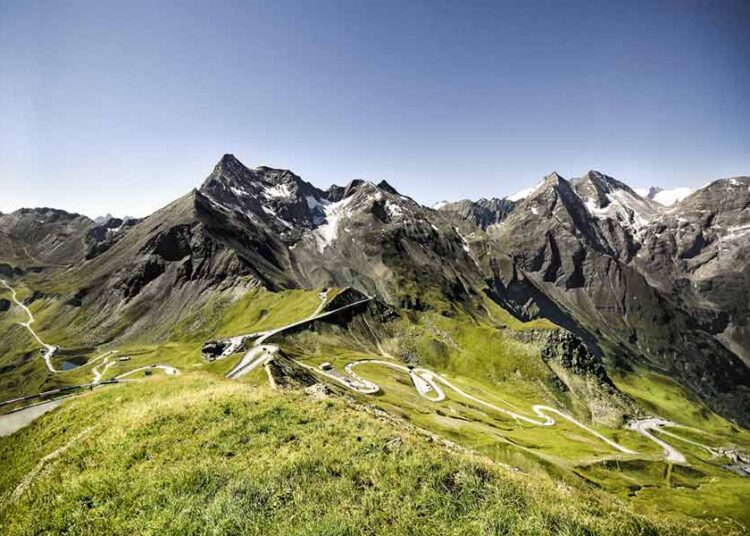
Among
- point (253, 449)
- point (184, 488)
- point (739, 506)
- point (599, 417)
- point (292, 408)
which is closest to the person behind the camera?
point (184, 488)

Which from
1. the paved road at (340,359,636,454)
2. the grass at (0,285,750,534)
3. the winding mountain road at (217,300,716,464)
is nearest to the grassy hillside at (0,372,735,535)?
the grass at (0,285,750,534)

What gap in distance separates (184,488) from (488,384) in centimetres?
18331

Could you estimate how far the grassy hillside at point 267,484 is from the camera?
44.1 ft

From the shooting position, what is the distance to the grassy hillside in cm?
1343

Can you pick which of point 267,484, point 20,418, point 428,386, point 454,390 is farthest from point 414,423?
point 454,390

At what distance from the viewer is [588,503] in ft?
52.5

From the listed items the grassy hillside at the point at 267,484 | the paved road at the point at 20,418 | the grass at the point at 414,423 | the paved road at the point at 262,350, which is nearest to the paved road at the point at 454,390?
the grass at the point at 414,423

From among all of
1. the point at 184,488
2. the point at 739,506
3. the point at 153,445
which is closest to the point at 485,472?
the point at 184,488

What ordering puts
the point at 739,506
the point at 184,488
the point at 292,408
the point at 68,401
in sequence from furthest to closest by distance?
the point at 739,506, the point at 68,401, the point at 292,408, the point at 184,488

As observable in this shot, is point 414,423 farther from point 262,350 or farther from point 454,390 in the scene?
point 454,390

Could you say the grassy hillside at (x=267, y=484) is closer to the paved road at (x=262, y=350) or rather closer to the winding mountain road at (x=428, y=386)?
the paved road at (x=262, y=350)

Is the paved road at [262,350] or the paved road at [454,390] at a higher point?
the paved road at [262,350]

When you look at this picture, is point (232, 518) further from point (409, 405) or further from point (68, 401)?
point (409, 405)

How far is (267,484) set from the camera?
595 inches
